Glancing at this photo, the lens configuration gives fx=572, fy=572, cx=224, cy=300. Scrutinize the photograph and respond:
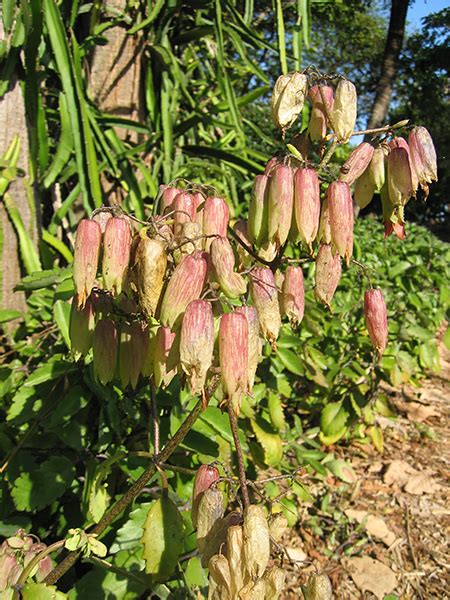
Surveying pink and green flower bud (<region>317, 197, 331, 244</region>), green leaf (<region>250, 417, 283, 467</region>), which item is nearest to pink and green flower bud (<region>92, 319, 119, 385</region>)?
pink and green flower bud (<region>317, 197, 331, 244</region>)

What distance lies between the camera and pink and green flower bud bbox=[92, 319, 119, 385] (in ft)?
2.65

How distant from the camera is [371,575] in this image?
167 cm

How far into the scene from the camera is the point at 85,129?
181 cm

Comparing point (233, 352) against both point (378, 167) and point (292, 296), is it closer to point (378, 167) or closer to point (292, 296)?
point (292, 296)

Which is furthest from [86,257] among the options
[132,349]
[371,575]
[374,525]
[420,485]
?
[420,485]

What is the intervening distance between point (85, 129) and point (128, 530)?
1241mm

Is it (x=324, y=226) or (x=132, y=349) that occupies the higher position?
(x=324, y=226)

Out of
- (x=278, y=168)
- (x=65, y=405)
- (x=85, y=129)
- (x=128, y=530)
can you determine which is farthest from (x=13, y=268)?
(x=278, y=168)

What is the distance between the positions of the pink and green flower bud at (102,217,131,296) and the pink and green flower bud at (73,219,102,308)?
0.09ft

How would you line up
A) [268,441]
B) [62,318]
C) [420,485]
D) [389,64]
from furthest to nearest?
[389,64] < [420,485] < [268,441] < [62,318]

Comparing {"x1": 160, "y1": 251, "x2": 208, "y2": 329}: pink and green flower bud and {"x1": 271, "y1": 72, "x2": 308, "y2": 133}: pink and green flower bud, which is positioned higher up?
{"x1": 271, "y1": 72, "x2": 308, "y2": 133}: pink and green flower bud

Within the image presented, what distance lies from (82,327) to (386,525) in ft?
4.99

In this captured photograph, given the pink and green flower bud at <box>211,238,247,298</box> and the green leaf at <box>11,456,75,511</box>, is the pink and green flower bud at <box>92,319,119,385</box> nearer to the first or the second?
the pink and green flower bud at <box>211,238,247,298</box>

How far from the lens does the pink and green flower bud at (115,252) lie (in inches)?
28.5
